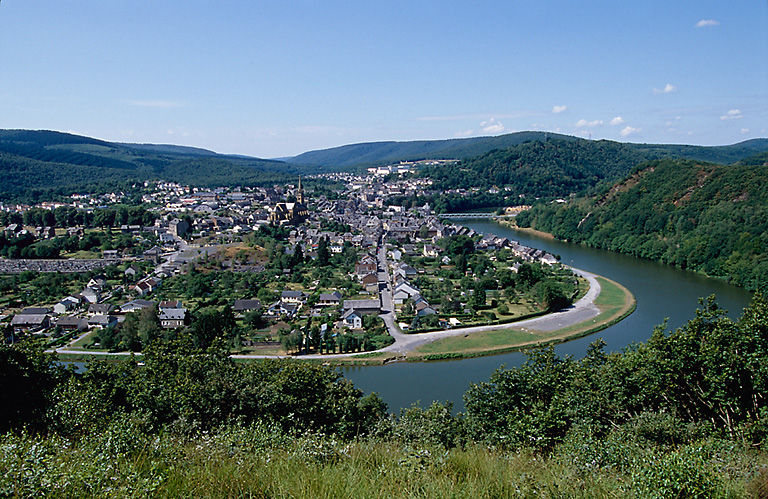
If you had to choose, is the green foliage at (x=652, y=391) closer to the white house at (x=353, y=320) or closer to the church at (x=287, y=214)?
the white house at (x=353, y=320)

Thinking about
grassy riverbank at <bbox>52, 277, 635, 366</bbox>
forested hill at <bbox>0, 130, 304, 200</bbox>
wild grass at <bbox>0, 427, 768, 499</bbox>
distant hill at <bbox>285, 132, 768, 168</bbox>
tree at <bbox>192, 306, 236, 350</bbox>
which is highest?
distant hill at <bbox>285, 132, 768, 168</bbox>

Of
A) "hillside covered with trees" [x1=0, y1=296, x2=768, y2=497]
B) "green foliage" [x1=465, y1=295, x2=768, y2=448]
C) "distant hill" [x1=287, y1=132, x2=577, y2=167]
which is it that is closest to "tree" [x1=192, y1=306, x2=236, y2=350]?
"hillside covered with trees" [x1=0, y1=296, x2=768, y2=497]

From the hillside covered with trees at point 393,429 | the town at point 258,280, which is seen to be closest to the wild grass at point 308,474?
the hillside covered with trees at point 393,429

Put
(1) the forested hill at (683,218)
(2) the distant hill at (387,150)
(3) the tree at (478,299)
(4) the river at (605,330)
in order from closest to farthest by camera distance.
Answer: (4) the river at (605,330), (3) the tree at (478,299), (1) the forested hill at (683,218), (2) the distant hill at (387,150)

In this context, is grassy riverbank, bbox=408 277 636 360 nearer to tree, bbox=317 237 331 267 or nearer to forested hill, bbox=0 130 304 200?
tree, bbox=317 237 331 267

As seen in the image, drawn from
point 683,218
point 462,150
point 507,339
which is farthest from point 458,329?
point 462,150

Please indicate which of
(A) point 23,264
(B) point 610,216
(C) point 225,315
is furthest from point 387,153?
(C) point 225,315

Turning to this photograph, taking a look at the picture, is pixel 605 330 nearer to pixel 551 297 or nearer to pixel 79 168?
pixel 551 297
